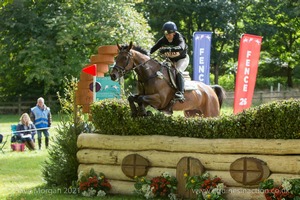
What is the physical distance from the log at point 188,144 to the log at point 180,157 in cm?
7

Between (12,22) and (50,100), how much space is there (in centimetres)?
542

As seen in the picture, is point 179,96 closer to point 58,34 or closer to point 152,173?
point 152,173

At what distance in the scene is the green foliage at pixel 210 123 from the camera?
9.34 metres

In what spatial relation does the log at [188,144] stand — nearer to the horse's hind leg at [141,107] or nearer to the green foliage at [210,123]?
the green foliage at [210,123]

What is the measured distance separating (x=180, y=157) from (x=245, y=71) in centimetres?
961

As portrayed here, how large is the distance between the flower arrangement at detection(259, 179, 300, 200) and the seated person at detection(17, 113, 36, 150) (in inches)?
459

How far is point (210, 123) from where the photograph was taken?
10.2 meters

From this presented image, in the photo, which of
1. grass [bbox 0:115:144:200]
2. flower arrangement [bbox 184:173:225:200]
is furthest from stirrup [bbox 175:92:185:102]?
flower arrangement [bbox 184:173:225:200]

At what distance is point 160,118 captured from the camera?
1078cm

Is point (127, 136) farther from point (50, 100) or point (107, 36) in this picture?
point (50, 100)

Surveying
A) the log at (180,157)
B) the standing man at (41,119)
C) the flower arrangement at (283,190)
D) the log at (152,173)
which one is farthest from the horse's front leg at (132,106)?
the standing man at (41,119)

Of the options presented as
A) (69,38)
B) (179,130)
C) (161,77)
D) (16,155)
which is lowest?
(16,155)

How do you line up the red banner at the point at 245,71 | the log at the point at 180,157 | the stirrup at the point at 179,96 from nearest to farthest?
the log at the point at 180,157, the stirrup at the point at 179,96, the red banner at the point at 245,71

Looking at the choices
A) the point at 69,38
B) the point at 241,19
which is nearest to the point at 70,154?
the point at 69,38
